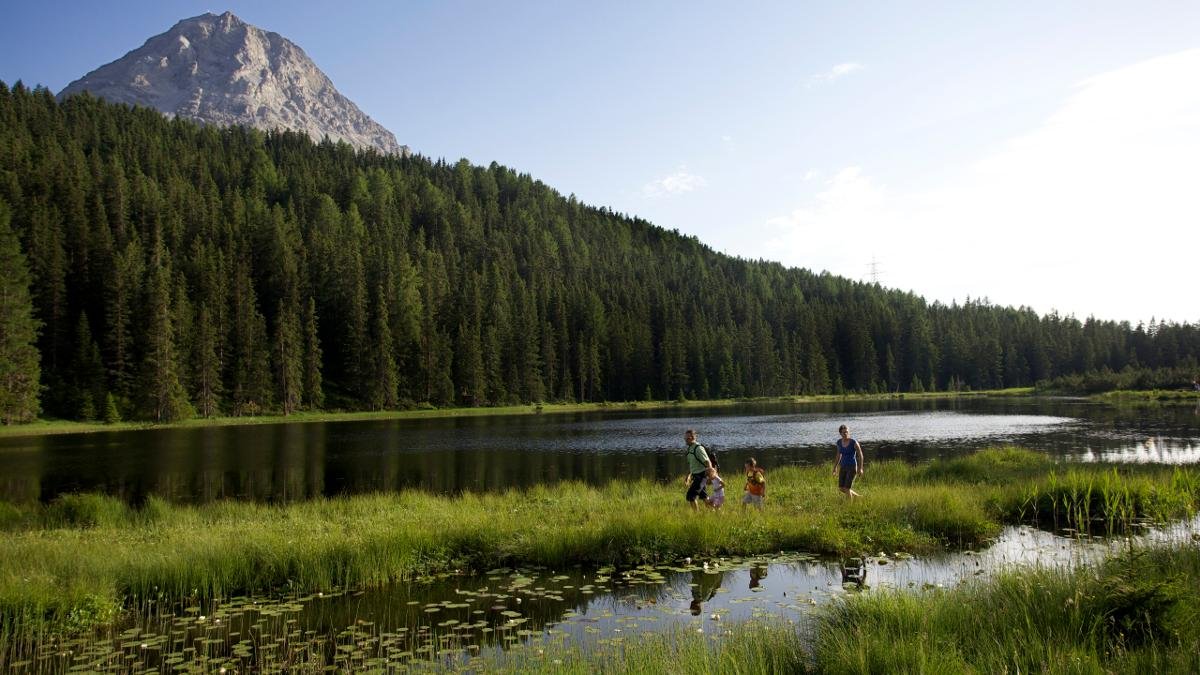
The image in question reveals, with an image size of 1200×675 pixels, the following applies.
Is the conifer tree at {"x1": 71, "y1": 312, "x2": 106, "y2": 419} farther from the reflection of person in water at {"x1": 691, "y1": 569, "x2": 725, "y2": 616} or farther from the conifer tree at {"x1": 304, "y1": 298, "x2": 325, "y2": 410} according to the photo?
the reflection of person in water at {"x1": 691, "y1": 569, "x2": 725, "y2": 616}

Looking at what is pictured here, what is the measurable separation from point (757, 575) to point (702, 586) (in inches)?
59.9

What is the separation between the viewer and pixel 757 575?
15.3 m

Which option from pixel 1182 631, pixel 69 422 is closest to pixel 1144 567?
pixel 1182 631

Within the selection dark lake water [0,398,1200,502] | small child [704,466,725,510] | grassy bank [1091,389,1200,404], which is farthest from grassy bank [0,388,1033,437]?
small child [704,466,725,510]

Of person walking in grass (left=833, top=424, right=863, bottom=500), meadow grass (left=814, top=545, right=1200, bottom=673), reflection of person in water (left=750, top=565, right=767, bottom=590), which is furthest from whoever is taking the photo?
person walking in grass (left=833, top=424, right=863, bottom=500)

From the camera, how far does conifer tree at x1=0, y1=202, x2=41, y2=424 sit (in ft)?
237

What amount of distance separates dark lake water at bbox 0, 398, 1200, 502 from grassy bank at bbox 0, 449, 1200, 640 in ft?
26.4

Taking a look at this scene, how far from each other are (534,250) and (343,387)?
3505 inches

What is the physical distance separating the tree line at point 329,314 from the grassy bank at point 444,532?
69.1 meters

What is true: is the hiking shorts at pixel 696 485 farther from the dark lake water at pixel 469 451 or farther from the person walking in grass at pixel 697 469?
the dark lake water at pixel 469 451

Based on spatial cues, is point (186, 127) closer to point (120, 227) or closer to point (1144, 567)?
point (120, 227)

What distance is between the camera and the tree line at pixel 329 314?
301 ft

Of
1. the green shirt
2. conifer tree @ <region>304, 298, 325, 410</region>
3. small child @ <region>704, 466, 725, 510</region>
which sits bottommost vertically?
small child @ <region>704, 466, 725, 510</region>

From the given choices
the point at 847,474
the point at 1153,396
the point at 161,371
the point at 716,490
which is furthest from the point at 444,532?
the point at 1153,396
